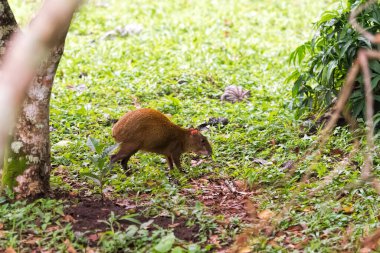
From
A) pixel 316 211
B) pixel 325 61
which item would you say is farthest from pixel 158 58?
pixel 316 211

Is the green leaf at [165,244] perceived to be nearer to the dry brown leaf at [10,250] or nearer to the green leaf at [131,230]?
the green leaf at [131,230]

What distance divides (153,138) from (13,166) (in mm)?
1793

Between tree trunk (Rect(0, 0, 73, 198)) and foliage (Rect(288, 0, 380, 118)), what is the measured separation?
3023mm

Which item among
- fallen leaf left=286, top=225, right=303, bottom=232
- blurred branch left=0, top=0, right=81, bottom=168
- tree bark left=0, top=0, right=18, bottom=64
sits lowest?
fallen leaf left=286, top=225, right=303, bottom=232

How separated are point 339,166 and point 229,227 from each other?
1.44m

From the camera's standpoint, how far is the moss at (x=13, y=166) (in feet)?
16.2

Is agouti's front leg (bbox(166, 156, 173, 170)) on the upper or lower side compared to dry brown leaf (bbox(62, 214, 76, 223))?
lower

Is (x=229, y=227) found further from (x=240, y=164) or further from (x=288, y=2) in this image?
(x=288, y=2)

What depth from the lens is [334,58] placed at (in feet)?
22.0

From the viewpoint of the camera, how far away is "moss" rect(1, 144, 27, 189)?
195 inches

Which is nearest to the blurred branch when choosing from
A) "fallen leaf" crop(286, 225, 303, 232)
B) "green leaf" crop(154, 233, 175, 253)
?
"green leaf" crop(154, 233, 175, 253)

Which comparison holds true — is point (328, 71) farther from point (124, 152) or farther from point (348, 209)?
point (124, 152)

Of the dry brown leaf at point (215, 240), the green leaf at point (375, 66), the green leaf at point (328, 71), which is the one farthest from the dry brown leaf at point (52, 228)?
the green leaf at point (375, 66)

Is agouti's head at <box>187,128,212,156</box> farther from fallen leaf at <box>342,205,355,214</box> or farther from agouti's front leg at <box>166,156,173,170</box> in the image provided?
fallen leaf at <box>342,205,355,214</box>
